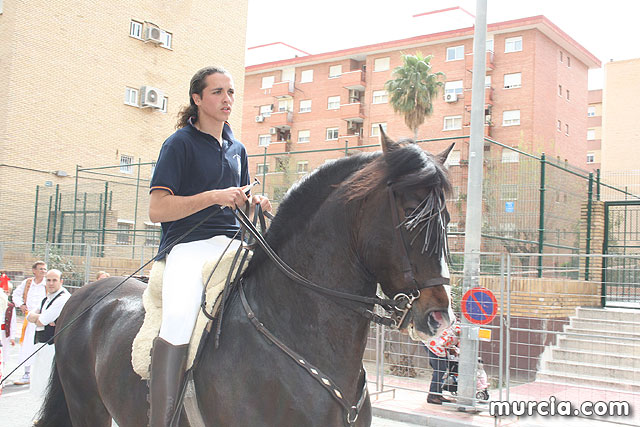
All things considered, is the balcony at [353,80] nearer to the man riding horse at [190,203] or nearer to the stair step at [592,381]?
the stair step at [592,381]

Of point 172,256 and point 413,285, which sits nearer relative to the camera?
point 413,285

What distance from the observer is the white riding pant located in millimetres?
2836

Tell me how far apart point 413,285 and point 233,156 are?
1461 millimetres

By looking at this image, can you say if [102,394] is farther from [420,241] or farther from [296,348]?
[420,241]

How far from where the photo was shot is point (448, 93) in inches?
1783

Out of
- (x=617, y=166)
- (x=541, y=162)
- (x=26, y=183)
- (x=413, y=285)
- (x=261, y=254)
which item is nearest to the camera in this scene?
(x=413, y=285)

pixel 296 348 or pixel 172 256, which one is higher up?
pixel 172 256

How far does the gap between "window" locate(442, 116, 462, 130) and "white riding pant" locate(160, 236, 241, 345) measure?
144 feet

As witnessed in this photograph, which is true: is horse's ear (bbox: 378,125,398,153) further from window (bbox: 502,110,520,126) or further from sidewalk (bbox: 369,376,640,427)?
window (bbox: 502,110,520,126)

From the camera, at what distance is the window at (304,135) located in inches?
2140

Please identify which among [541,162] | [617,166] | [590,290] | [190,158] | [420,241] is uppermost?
[617,166]

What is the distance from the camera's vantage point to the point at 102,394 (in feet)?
11.7

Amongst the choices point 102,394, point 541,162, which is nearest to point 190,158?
point 102,394

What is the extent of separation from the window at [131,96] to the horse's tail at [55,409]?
27.0 m
